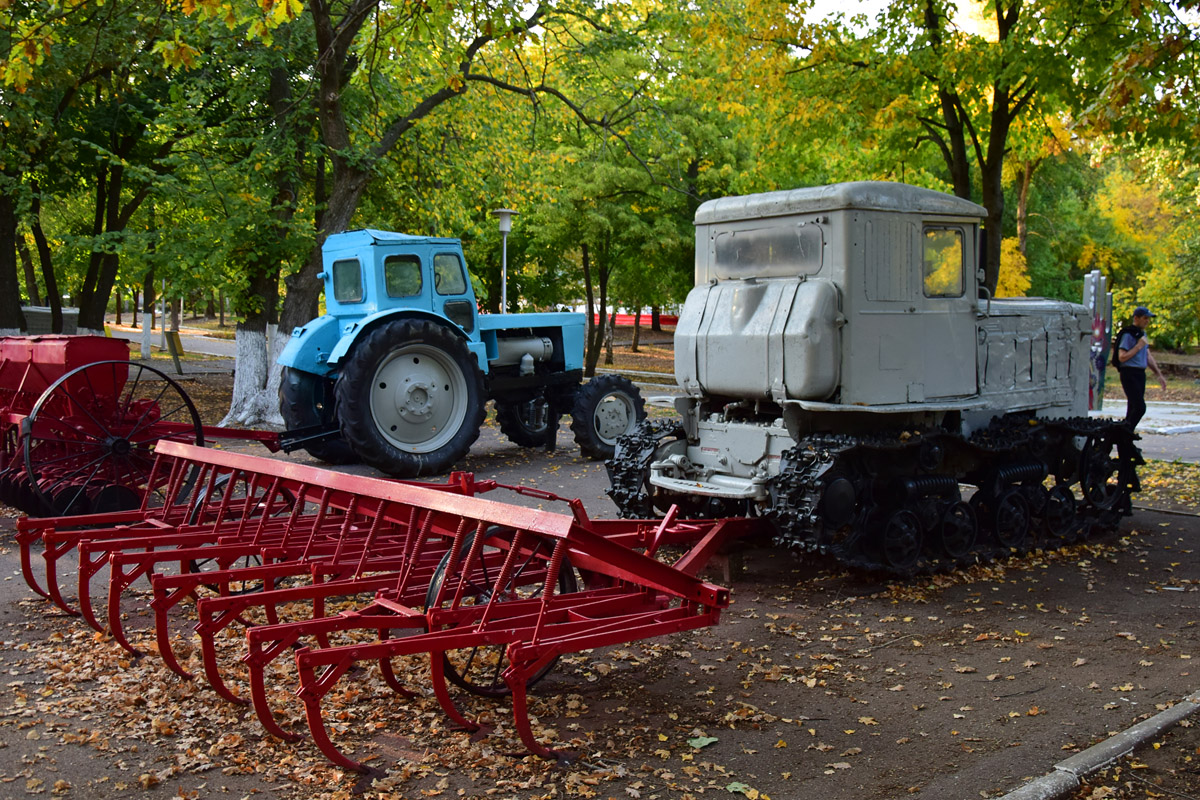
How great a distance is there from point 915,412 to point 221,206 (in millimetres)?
12053

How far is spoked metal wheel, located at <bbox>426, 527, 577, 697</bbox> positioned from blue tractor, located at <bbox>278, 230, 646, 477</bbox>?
6286 millimetres

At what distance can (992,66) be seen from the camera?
1262 centimetres

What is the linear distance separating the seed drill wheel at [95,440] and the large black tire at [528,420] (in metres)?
5.11

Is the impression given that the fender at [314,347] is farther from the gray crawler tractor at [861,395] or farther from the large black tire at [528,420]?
the gray crawler tractor at [861,395]

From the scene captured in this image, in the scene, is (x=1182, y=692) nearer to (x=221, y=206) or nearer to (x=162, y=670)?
(x=162, y=670)

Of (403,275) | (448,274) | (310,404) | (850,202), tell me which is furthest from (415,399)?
(850,202)

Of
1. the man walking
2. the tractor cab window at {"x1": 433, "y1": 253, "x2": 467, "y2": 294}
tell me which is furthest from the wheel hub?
the man walking

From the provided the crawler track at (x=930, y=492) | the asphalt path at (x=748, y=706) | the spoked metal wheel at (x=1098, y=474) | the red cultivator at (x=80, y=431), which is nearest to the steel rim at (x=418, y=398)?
the red cultivator at (x=80, y=431)

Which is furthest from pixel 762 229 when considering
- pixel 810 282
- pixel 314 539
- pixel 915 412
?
pixel 314 539

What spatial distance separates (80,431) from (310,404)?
3470 millimetres

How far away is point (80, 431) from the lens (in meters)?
9.67

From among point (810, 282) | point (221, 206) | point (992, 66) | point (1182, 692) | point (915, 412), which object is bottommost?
point (1182, 692)

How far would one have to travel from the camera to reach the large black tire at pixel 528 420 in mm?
14516

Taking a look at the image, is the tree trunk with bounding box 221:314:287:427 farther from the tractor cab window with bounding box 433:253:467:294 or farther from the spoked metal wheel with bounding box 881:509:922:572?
the spoked metal wheel with bounding box 881:509:922:572
